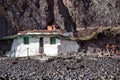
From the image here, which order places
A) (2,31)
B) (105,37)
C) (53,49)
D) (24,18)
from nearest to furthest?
(53,49) < (105,37) < (2,31) < (24,18)

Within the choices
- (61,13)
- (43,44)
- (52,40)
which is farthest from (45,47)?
(61,13)

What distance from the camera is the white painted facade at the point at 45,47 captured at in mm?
53281

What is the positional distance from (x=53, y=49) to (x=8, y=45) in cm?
884

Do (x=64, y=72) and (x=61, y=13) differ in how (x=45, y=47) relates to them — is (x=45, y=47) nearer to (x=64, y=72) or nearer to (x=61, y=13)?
(x=61, y=13)

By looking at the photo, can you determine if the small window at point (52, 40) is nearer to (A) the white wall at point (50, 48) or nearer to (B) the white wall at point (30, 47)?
(A) the white wall at point (50, 48)

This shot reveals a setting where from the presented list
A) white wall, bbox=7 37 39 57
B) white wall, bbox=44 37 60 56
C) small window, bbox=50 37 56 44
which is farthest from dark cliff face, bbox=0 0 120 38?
white wall, bbox=44 37 60 56

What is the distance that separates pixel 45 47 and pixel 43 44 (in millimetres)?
713

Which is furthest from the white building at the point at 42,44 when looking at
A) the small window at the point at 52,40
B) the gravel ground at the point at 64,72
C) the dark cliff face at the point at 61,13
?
the gravel ground at the point at 64,72

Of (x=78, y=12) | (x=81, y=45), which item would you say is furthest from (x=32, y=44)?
(x=78, y=12)

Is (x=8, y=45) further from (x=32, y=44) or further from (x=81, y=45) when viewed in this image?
(x=81, y=45)

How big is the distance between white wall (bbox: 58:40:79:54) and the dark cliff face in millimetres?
10660

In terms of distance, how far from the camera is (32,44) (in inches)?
2127

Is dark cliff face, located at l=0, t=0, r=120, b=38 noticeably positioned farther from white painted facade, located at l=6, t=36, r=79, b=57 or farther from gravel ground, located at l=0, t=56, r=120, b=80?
gravel ground, located at l=0, t=56, r=120, b=80

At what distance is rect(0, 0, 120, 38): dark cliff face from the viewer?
65.1 m
